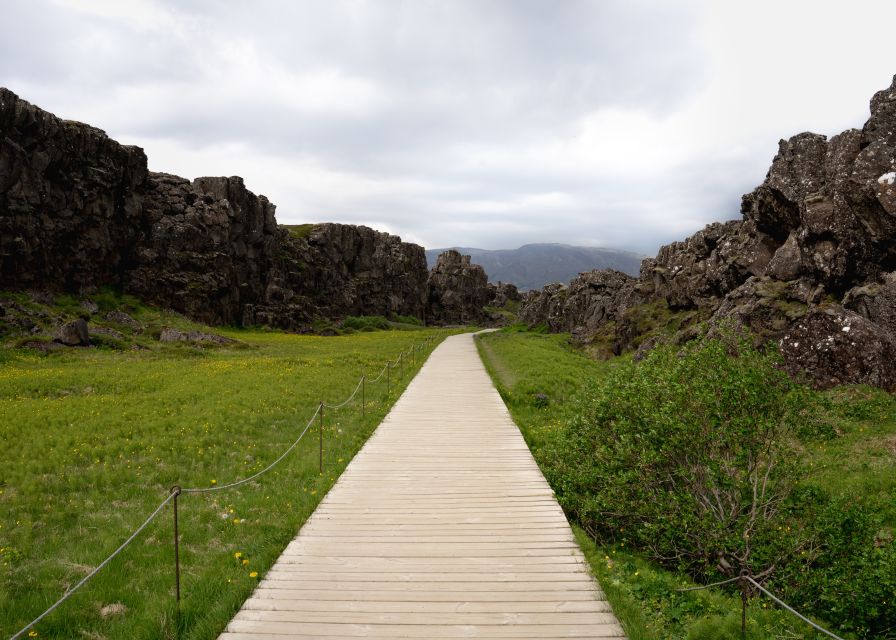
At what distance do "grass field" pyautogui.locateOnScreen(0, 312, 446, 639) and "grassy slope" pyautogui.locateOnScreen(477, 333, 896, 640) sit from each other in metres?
5.45

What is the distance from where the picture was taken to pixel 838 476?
42.9ft

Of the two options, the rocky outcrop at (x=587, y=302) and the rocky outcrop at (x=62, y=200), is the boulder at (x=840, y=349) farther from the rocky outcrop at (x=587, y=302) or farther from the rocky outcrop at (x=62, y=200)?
the rocky outcrop at (x=62, y=200)

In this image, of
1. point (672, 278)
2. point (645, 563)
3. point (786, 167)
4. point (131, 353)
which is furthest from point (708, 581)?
point (131, 353)

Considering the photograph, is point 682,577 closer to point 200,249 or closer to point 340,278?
point 200,249

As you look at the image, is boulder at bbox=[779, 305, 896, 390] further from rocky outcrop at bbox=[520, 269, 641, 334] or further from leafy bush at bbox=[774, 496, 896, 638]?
rocky outcrop at bbox=[520, 269, 641, 334]

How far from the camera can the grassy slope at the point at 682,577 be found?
23.4 ft

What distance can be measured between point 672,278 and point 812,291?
19190mm

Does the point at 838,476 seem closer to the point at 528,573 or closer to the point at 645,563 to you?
the point at 645,563

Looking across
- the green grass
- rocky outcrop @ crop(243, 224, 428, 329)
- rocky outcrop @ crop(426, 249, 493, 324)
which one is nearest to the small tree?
rocky outcrop @ crop(243, 224, 428, 329)

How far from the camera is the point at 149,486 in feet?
43.2

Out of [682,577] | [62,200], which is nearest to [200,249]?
[62,200]

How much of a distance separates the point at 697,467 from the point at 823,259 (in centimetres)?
1995

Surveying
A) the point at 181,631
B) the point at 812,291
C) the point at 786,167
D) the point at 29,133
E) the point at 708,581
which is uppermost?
the point at 29,133

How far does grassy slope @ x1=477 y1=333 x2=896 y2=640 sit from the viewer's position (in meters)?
7.13
